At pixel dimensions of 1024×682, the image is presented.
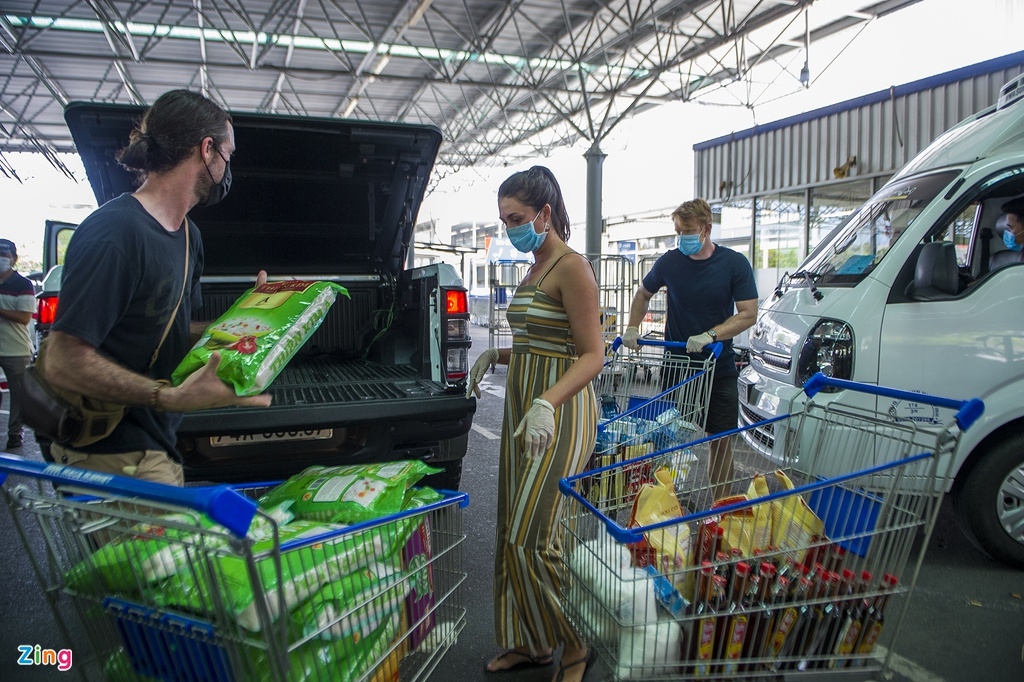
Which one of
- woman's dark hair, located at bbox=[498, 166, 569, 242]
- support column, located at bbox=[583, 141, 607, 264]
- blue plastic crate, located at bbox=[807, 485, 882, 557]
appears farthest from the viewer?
support column, located at bbox=[583, 141, 607, 264]

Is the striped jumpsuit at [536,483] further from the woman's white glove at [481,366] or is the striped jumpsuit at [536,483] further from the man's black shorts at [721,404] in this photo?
the man's black shorts at [721,404]

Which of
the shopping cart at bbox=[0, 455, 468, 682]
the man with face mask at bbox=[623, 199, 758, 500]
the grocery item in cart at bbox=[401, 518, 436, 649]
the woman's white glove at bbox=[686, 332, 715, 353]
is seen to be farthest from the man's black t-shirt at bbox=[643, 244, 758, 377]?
the shopping cart at bbox=[0, 455, 468, 682]

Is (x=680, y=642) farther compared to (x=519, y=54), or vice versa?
(x=519, y=54)

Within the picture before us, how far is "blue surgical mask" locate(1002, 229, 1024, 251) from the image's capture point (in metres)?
4.25

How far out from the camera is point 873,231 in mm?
4625

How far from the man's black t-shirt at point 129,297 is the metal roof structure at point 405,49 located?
40.4 ft

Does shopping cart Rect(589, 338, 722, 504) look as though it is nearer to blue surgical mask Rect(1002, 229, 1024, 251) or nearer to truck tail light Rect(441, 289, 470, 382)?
truck tail light Rect(441, 289, 470, 382)

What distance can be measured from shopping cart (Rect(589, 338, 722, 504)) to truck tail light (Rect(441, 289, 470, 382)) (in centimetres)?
87

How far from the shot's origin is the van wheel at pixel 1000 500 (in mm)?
3789

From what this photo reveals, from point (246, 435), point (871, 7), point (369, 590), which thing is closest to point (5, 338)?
point (246, 435)

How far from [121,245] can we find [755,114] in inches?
713

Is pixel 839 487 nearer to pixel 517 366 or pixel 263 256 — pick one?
pixel 517 366

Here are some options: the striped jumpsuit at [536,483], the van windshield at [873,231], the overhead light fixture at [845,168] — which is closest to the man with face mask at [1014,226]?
the van windshield at [873,231]

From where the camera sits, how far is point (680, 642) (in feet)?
6.75
